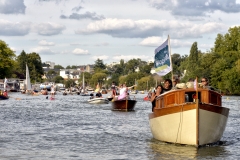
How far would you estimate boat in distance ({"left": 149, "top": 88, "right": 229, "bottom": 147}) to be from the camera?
23281 mm

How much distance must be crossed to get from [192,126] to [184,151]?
1066 millimetres

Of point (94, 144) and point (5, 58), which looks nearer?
point (94, 144)

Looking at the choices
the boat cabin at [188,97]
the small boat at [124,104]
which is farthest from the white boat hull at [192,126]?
→ the small boat at [124,104]

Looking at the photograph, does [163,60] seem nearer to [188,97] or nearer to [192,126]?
[188,97]

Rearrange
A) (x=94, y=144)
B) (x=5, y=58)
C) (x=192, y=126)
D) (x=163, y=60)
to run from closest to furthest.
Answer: (x=192, y=126), (x=94, y=144), (x=163, y=60), (x=5, y=58)

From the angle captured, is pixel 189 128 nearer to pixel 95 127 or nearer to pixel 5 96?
pixel 95 127

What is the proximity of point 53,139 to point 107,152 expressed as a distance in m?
4.83

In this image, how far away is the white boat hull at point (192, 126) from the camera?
23328 mm

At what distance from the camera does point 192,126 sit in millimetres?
23469

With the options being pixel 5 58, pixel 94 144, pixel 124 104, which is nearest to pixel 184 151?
pixel 94 144

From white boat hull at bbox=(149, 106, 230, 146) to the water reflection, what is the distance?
256 mm

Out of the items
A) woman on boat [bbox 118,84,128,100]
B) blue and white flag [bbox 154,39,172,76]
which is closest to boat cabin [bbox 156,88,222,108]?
blue and white flag [bbox 154,39,172,76]

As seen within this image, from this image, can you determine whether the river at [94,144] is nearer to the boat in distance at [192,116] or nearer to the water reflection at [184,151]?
the water reflection at [184,151]

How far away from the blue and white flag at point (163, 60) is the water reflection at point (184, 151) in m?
3.63
